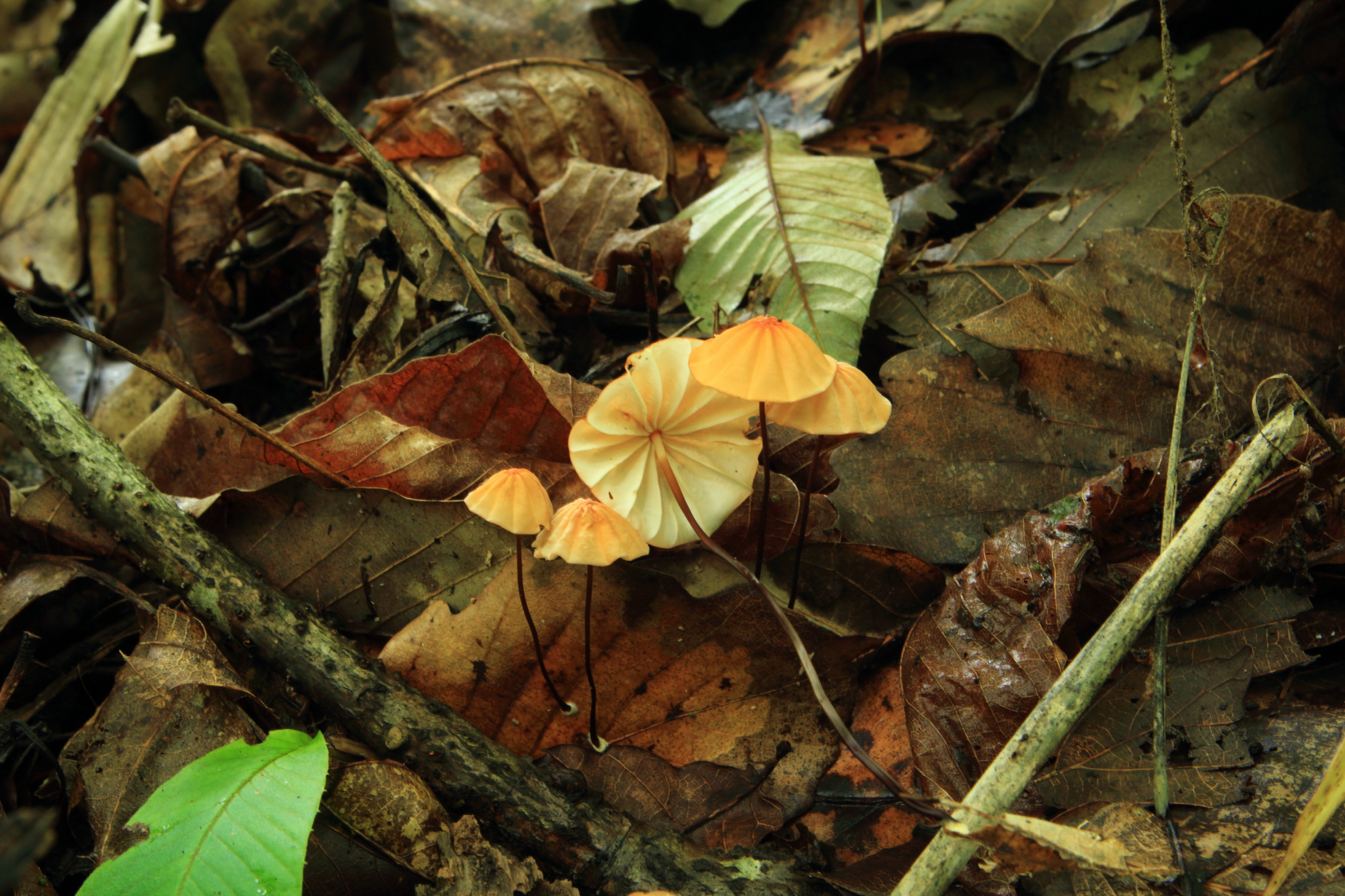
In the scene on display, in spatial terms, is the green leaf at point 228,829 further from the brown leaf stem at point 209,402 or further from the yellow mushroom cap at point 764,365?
the yellow mushroom cap at point 764,365

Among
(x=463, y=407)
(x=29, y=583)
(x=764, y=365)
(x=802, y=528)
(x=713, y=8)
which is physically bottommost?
(x=29, y=583)

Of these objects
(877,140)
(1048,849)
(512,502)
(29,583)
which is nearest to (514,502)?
(512,502)

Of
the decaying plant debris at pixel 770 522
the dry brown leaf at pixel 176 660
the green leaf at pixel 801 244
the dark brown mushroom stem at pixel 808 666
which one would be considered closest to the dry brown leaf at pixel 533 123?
the decaying plant debris at pixel 770 522

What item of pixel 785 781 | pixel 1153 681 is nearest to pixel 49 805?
pixel 785 781

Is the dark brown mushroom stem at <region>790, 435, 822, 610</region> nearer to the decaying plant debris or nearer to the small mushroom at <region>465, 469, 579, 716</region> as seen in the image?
the decaying plant debris

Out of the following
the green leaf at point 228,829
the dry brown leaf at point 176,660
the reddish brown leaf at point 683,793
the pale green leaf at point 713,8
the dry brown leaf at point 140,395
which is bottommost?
the reddish brown leaf at point 683,793

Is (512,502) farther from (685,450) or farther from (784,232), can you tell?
(784,232)

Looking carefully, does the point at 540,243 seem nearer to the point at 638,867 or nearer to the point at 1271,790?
the point at 638,867
